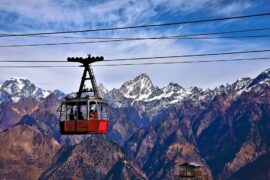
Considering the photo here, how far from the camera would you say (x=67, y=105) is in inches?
2547

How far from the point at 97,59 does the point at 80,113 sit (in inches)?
459

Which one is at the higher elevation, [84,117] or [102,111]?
[102,111]

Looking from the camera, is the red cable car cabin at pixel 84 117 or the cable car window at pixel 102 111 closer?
the red cable car cabin at pixel 84 117

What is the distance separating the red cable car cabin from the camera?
63.5 metres

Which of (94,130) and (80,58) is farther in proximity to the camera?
(94,130)

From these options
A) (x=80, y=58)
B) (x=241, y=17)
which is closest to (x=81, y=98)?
(x=80, y=58)

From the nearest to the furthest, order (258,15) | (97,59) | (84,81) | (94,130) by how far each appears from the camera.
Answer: (258,15) < (97,59) < (84,81) < (94,130)

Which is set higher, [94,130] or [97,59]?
[97,59]

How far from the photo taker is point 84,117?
6481cm

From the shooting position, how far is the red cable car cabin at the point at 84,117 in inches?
2499

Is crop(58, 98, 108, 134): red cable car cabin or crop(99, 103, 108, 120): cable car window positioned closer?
crop(58, 98, 108, 134): red cable car cabin

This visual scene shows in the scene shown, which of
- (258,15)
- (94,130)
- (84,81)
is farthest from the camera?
(94,130)

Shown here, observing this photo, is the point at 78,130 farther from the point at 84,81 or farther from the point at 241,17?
the point at 241,17

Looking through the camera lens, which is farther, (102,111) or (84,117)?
(102,111)
